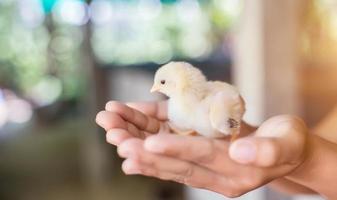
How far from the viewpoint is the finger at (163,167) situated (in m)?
0.46

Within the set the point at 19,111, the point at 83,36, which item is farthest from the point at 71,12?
the point at 19,111

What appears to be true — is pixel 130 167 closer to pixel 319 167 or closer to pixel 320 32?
pixel 319 167

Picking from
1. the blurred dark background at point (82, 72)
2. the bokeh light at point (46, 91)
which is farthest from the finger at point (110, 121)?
the bokeh light at point (46, 91)

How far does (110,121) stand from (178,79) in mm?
93

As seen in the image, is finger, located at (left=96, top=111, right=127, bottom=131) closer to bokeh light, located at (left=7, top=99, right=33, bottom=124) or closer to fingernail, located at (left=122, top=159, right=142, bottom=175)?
fingernail, located at (left=122, top=159, right=142, bottom=175)

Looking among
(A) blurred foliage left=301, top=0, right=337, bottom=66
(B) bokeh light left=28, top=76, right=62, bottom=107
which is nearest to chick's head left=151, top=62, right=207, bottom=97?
(A) blurred foliage left=301, top=0, right=337, bottom=66

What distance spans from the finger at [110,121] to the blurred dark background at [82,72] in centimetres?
213

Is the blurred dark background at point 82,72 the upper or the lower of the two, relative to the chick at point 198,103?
lower

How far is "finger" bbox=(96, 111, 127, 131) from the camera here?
1.74ft

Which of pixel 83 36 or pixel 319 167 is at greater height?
pixel 319 167

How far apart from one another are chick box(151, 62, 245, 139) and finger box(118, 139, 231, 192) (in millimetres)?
56

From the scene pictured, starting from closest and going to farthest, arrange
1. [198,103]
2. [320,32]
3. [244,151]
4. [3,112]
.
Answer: [244,151] → [198,103] → [320,32] → [3,112]

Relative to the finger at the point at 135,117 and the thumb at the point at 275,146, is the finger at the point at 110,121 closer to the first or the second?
the finger at the point at 135,117

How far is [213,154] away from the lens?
1.57ft
